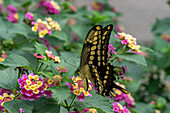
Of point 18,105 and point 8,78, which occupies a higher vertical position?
point 8,78

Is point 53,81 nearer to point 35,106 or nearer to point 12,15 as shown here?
point 35,106

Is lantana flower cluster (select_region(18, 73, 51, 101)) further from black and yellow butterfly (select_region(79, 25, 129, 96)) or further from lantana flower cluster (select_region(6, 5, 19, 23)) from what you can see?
lantana flower cluster (select_region(6, 5, 19, 23))

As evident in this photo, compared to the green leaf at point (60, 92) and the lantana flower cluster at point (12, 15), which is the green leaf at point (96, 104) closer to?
the green leaf at point (60, 92)

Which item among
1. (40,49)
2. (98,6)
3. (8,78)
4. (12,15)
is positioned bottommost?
(8,78)

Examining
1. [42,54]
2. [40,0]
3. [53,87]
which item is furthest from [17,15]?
[53,87]

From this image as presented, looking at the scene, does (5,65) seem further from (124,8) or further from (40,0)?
(124,8)

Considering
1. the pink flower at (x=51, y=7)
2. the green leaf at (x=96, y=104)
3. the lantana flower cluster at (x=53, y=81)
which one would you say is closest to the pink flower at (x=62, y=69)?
the lantana flower cluster at (x=53, y=81)

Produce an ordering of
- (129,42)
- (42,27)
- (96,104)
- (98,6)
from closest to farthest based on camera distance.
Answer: (96,104)
(129,42)
(42,27)
(98,6)

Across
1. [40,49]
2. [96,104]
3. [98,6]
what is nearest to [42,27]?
[40,49]

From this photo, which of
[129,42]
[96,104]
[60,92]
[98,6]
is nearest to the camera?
[60,92]
